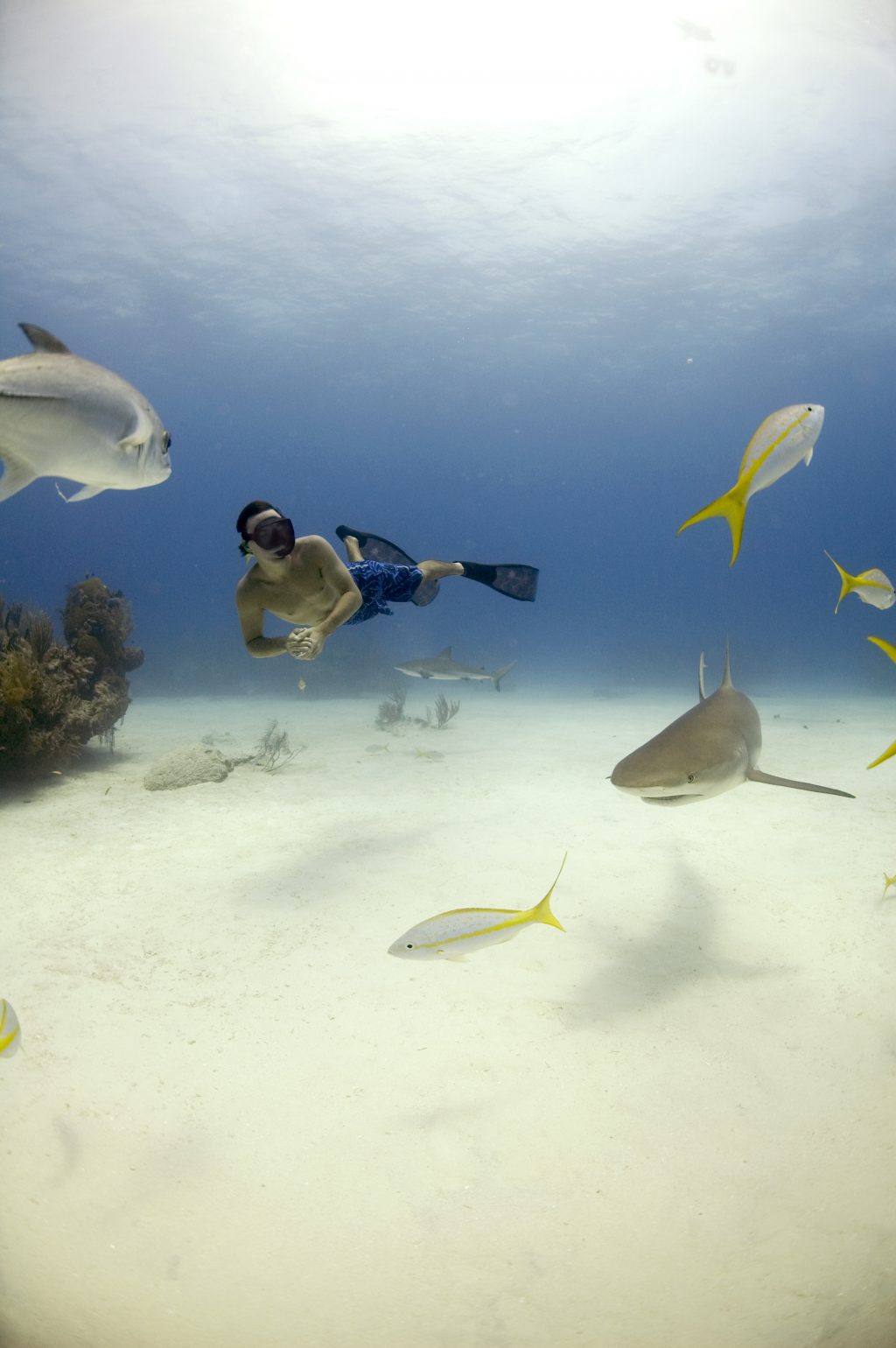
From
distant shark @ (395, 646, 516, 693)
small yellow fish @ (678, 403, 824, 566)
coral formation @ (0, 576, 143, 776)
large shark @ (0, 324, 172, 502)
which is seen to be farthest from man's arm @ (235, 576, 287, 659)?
distant shark @ (395, 646, 516, 693)

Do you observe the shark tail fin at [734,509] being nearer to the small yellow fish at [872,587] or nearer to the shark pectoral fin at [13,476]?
the small yellow fish at [872,587]

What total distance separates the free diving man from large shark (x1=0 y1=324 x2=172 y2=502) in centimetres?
153

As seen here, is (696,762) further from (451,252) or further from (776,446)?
(451,252)

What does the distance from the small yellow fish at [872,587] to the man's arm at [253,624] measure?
4215mm

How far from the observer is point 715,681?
98.6ft

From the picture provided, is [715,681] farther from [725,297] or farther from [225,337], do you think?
[225,337]

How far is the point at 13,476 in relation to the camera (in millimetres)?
2246

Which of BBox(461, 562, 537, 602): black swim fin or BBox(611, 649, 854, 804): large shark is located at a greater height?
BBox(461, 562, 537, 602): black swim fin

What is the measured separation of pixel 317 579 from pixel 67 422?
104 inches

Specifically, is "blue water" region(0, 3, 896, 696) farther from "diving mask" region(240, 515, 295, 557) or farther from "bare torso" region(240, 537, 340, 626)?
"diving mask" region(240, 515, 295, 557)

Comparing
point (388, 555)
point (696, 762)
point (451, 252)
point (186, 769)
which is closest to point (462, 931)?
point (696, 762)

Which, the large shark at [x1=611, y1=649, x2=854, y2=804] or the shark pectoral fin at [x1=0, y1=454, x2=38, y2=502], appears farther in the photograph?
the large shark at [x1=611, y1=649, x2=854, y2=804]

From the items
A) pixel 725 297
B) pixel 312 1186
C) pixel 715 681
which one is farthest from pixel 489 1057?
pixel 725 297

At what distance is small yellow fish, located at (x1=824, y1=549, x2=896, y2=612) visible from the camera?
4398 mm
